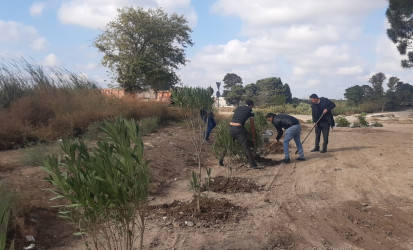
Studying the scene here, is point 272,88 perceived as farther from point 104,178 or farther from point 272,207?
point 104,178

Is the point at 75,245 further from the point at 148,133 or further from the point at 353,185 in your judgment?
the point at 148,133

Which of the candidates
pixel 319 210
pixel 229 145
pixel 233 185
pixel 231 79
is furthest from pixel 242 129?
pixel 231 79

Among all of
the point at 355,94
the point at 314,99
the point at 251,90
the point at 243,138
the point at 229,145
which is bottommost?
the point at 229,145

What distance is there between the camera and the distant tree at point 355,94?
38.7m

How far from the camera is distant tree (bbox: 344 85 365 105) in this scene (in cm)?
3865

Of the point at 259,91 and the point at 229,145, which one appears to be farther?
the point at 259,91

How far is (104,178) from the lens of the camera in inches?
108

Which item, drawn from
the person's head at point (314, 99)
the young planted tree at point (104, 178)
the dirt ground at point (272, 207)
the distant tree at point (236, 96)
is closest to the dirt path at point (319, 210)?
the dirt ground at point (272, 207)

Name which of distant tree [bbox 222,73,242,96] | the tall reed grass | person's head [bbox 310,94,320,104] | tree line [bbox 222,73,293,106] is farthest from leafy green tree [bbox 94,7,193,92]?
distant tree [bbox 222,73,242,96]

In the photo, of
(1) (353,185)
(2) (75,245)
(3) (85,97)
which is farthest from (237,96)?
(2) (75,245)

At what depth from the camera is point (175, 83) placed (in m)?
23.3

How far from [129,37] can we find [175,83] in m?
3.86

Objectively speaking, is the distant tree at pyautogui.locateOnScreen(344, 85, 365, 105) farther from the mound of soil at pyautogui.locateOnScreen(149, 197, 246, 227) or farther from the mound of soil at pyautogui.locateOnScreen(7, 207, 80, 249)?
the mound of soil at pyautogui.locateOnScreen(7, 207, 80, 249)

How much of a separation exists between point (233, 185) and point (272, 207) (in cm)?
133
